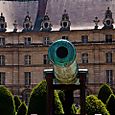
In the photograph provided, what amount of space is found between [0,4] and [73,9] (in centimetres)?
802

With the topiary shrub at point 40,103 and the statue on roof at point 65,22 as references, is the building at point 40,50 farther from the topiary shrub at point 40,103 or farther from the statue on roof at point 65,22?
the topiary shrub at point 40,103

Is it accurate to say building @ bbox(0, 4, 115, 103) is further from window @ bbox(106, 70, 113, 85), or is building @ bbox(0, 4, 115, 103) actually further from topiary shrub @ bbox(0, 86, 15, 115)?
topiary shrub @ bbox(0, 86, 15, 115)

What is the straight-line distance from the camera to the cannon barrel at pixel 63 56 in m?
15.7

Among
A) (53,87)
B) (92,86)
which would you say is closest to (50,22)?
(92,86)

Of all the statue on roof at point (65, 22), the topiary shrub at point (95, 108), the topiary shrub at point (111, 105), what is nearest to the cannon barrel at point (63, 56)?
the topiary shrub at point (95, 108)

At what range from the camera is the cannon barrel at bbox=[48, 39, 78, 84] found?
15.7 meters

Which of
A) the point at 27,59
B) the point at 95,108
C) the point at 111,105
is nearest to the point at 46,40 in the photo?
the point at 27,59

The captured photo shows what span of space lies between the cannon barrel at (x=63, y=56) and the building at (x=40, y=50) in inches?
1304

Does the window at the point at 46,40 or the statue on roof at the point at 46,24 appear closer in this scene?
the statue on roof at the point at 46,24

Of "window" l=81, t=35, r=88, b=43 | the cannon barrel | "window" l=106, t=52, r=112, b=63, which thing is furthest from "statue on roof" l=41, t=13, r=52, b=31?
the cannon barrel

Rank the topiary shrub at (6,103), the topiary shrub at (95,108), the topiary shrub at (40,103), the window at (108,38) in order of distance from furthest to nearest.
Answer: the window at (108,38), the topiary shrub at (6,103), the topiary shrub at (40,103), the topiary shrub at (95,108)

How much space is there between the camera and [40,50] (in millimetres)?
50562

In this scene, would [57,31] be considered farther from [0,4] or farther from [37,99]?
[37,99]

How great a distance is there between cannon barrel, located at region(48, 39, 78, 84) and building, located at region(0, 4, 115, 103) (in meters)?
33.1
